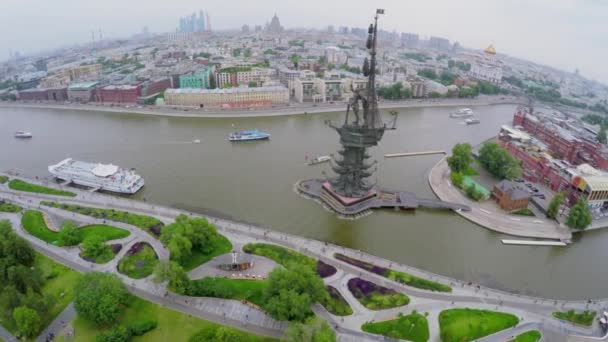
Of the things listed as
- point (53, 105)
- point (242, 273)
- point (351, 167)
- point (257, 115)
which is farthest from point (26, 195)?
point (53, 105)

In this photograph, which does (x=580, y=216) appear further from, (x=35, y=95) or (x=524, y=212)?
(x=35, y=95)

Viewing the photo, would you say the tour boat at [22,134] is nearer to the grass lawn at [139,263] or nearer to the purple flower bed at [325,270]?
the grass lawn at [139,263]

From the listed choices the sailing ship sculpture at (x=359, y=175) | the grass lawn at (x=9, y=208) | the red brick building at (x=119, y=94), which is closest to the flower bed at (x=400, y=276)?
the sailing ship sculpture at (x=359, y=175)

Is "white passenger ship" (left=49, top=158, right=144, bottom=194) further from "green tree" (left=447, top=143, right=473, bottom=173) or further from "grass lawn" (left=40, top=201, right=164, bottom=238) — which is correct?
"green tree" (left=447, top=143, right=473, bottom=173)

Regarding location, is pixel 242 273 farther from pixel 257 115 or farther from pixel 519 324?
pixel 257 115

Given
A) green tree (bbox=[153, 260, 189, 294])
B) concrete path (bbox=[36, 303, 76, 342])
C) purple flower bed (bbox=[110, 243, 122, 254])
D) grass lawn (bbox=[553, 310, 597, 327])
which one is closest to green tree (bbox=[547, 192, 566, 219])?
grass lawn (bbox=[553, 310, 597, 327])

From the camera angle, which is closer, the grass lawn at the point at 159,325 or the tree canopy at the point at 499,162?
the grass lawn at the point at 159,325
